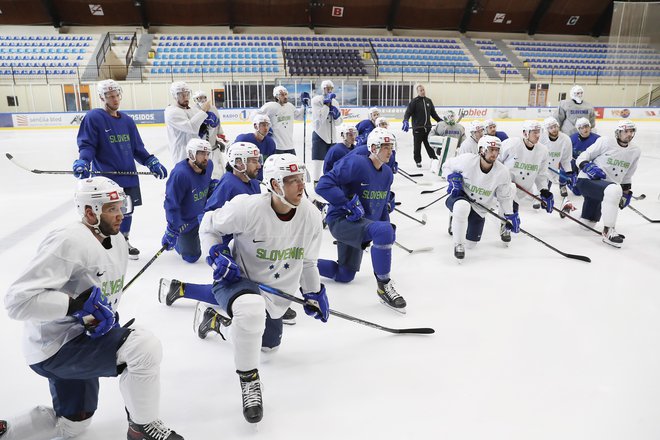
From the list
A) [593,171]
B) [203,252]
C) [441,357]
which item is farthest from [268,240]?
[593,171]

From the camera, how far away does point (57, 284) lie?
1.98m

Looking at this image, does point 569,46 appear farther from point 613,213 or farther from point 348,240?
point 348,240

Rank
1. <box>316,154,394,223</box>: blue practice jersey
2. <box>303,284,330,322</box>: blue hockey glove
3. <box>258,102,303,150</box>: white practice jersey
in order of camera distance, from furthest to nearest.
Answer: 1. <box>258,102,303,150</box>: white practice jersey
2. <box>316,154,394,223</box>: blue practice jersey
3. <box>303,284,330,322</box>: blue hockey glove

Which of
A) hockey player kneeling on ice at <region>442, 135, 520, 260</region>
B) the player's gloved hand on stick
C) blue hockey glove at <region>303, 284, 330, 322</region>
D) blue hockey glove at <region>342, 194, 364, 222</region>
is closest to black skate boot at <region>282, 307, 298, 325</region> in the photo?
blue hockey glove at <region>303, 284, 330, 322</region>

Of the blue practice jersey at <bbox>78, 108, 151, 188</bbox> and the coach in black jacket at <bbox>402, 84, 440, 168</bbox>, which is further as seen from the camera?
the coach in black jacket at <bbox>402, 84, 440, 168</bbox>

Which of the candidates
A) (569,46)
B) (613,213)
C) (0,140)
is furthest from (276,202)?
(569,46)

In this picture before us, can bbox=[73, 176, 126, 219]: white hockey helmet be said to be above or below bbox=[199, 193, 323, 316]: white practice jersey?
above

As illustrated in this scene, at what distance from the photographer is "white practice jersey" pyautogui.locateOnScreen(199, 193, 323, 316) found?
9.01 ft

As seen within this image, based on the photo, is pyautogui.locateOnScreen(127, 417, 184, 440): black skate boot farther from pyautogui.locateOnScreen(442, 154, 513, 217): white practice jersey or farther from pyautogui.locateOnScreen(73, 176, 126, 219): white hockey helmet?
pyautogui.locateOnScreen(442, 154, 513, 217): white practice jersey

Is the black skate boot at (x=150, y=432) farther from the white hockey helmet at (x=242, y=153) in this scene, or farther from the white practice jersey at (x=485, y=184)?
the white practice jersey at (x=485, y=184)

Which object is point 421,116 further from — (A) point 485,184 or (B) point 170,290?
(B) point 170,290

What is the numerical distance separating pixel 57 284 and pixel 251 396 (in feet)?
3.45

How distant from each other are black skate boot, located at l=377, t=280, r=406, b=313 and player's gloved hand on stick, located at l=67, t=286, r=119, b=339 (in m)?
2.21

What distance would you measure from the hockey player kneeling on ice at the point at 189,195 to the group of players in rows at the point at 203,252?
1 cm
